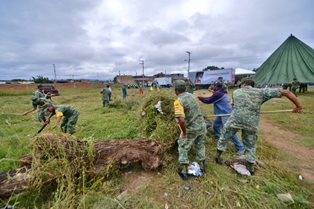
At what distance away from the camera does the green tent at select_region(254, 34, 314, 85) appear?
10.6m

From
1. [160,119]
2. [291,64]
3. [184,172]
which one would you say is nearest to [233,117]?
[184,172]

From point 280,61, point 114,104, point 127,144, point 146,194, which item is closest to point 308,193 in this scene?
point 146,194

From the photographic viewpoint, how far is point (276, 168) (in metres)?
2.60

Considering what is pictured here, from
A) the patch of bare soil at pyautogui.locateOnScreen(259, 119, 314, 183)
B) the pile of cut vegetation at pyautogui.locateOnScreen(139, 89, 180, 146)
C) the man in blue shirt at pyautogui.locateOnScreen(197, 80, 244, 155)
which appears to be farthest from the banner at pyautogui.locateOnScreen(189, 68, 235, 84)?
the pile of cut vegetation at pyautogui.locateOnScreen(139, 89, 180, 146)

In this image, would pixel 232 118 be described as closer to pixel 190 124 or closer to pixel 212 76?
pixel 190 124

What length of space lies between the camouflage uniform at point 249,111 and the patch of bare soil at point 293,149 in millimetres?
1080

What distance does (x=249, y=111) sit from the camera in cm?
238

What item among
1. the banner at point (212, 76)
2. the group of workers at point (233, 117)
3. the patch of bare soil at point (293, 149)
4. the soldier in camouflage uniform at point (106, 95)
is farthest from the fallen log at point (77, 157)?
the banner at point (212, 76)

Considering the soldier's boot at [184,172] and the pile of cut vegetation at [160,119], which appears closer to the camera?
the soldier's boot at [184,172]

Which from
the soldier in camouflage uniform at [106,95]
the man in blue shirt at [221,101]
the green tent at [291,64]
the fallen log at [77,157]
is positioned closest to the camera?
the fallen log at [77,157]

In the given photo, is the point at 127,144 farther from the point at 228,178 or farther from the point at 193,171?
the point at 228,178

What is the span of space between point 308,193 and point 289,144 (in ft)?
6.64

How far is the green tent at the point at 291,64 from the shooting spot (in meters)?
10.6

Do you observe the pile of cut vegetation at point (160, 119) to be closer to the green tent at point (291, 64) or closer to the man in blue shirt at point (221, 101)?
the man in blue shirt at point (221, 101)
